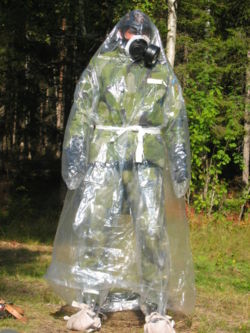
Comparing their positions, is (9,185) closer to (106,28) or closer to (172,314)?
(106,28)

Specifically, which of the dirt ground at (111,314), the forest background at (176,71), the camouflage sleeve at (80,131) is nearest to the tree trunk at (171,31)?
the forest background at (176,71)

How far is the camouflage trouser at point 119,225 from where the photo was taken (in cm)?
411

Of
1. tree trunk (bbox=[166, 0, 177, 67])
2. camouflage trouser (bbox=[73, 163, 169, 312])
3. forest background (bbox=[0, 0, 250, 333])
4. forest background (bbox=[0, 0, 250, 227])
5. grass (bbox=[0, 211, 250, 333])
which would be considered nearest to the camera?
camouflage trouser (bbox=[73, 163, 169, 312])

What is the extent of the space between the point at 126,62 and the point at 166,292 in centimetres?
154

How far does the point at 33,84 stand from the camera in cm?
1614

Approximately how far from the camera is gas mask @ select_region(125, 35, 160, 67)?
4.27 metres

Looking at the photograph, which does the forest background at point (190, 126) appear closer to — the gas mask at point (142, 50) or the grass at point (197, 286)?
the grass at point (197, 286)

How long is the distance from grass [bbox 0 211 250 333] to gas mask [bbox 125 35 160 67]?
67.8 inches

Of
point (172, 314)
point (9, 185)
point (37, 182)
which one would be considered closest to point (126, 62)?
point (172, 314)

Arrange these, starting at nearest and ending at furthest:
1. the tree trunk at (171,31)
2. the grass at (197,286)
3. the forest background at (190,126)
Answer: the grass at (197,286) → the forest background at (190,126) → the tree trunk at (171,31)

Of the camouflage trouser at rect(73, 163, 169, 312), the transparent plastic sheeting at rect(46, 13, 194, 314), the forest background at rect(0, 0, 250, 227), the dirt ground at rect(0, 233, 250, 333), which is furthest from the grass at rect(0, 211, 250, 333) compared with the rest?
the forest background at rect(0, 0, 250, 227)

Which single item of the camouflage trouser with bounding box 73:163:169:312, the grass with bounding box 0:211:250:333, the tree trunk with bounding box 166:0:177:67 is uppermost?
the tree trunk with bounding box 166:0:177:67

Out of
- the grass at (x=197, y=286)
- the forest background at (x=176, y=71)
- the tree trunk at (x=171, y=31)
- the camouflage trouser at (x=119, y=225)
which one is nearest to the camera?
the camouflage trouser at (x=119, y=225)

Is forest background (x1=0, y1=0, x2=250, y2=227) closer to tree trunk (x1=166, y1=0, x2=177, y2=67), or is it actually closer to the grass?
tree trunk (x1=166, y1=0, x2=177, y2=67)
